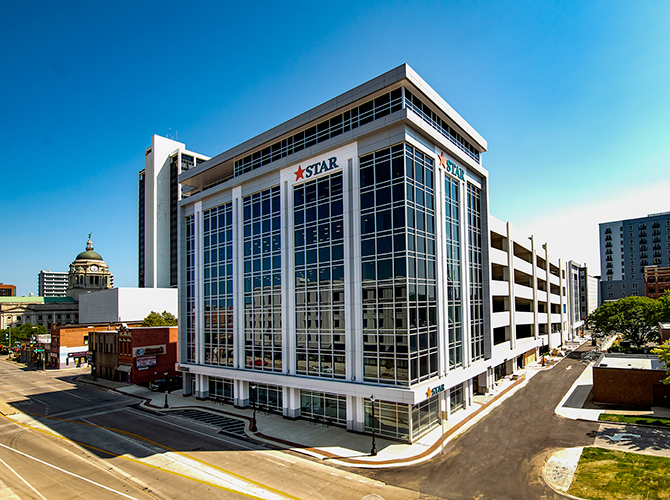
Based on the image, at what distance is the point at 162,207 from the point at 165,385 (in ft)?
299

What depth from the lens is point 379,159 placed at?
29.6 metres

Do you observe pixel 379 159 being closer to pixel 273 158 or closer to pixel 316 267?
pixel 316 267

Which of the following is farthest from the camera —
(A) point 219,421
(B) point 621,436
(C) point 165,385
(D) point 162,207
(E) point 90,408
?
(D) point 162,207

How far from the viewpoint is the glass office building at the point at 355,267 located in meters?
28.3

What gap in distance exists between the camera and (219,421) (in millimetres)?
34188

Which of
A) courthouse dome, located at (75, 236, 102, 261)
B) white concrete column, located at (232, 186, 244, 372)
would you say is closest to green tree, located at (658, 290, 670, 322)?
white concrete column, located at (232, 186, 244, 372)

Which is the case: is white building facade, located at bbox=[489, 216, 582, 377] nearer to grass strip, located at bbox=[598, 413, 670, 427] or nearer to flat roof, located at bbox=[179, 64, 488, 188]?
grass strip, located at bbox=[598, 413, 670, 427]

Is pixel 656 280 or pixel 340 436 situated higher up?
pixel 656 280

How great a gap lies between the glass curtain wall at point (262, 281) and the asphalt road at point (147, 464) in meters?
7.73

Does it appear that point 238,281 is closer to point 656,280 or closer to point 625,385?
point 625,385

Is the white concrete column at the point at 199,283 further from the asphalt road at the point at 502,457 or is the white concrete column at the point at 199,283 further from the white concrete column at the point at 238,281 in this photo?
the asphalt road at the point at 502,457

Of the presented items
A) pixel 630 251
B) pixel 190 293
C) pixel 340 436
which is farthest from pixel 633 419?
pixel 630 251

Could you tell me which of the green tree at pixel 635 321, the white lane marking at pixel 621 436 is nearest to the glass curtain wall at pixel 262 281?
the white lane marking at pixel 621 436

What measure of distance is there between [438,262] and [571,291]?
72.9 metres
